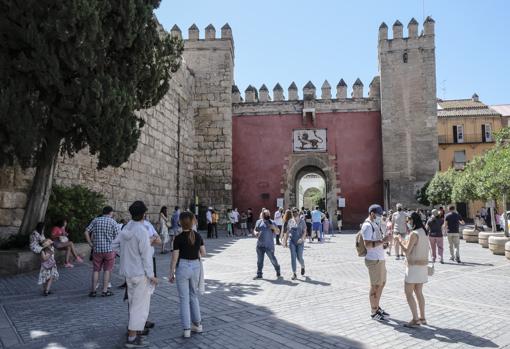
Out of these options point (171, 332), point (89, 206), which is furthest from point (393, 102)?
point (171, 332)

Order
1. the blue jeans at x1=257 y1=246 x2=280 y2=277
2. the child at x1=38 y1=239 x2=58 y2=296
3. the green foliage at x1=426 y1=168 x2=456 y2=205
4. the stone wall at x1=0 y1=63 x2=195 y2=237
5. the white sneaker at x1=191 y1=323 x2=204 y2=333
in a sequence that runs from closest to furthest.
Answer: the white sneaker at x1=191 y1=323 x2=204 y2=333
the child at x1=38 y1=239 x2=58 y2=296
the blue jeans at x1=257 y1=246 x2=280 y2=277
the stone wall at x1=0 y1=63 x2=195 y2=237
the green foliage at x1=426 y1=168 x2=456 y2=205

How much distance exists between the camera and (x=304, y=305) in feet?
17.8

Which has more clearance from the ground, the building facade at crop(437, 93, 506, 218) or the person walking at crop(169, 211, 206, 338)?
the building facade at crop(437, 93, 506, 218)

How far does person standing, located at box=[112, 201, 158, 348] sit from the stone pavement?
246 millimetres

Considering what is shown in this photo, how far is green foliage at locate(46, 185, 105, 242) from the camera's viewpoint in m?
8.80

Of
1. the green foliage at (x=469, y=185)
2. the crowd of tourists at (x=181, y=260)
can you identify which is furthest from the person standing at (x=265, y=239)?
the green foliage at (x=469, y=185)

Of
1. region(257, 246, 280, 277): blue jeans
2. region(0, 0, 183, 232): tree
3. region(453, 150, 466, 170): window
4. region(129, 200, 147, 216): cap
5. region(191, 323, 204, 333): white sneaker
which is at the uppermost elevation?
region(453, 150, 466, 170): window

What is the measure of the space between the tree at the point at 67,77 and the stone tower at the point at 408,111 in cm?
1515

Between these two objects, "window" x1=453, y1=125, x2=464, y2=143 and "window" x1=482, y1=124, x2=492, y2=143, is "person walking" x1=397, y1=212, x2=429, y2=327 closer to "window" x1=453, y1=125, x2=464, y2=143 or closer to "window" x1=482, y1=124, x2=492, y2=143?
"window" x1=453, y1=125, x2=464, y2=143

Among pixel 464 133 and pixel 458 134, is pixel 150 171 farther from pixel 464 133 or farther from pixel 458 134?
pixel 464 133

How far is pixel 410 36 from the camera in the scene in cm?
2094

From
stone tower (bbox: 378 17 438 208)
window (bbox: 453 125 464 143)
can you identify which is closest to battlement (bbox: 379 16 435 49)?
stone tower (bbox: 378 17 438 208)

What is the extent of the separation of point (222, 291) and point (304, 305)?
145cm

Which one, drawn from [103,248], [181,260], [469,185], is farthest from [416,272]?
[469,185]
